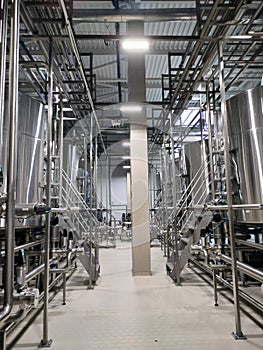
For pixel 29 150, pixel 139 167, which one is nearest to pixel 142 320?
pixel 29 150

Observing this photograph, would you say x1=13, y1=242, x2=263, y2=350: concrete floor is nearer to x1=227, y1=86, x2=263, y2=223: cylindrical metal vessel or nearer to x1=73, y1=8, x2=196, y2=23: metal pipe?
Answer: x1=227, y1=86, x2=263, y2=223: cylindrical metal vessel

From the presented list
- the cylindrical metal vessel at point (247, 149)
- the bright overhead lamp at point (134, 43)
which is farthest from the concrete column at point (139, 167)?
the cylindrical metal vessel at point (247, 149)

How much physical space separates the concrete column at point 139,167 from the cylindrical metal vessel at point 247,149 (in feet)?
5.58

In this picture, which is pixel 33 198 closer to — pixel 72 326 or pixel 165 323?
pixel 72 326

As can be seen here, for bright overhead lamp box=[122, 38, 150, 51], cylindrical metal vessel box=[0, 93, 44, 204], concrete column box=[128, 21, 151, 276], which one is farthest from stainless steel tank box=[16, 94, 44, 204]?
concrete column box=[128, 21, 151, 276]

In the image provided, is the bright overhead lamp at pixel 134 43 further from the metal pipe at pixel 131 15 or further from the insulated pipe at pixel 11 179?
the insulated pipe at pixel 11 179

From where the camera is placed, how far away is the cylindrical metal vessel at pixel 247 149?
2.97 metres

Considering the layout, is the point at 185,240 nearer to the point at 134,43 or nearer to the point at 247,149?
the point at 247,149

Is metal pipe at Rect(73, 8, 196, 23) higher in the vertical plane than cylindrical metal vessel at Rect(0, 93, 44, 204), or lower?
higher

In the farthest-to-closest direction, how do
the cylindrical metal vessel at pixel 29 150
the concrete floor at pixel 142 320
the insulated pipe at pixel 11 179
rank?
the cylindrical metal vessel at pixel 29 150, the concrete floor at pixel 142 320, the insulated pipe at pixel 11 179

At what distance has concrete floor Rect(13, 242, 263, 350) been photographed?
210 centimetres

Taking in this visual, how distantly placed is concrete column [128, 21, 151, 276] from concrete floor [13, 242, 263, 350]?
607 millimetres

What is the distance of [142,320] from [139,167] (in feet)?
8.68

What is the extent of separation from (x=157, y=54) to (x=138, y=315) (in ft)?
15.2
